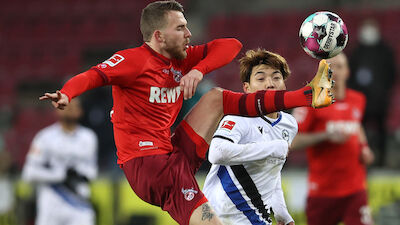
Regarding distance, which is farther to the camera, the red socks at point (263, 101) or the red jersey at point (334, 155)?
the red jersey at point (334, 155)

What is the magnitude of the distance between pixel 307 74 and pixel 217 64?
25.7ft

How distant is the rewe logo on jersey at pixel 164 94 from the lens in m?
4.26

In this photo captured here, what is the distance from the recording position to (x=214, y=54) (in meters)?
4.57

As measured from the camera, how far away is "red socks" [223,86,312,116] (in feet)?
13.4

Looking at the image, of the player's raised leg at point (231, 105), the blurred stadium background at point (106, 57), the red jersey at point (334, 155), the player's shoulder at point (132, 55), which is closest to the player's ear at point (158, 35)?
the player's shoulder at point (132, 55)

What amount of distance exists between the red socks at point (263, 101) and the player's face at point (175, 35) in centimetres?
44

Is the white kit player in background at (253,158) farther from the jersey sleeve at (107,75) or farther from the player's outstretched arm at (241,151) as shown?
the jersey sleeve at (107,75)

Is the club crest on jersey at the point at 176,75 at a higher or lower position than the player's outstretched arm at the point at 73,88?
lower

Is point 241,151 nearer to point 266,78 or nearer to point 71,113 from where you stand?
point 266,78

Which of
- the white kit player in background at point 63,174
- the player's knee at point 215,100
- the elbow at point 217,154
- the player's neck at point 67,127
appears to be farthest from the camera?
the player's neck at point 67,127

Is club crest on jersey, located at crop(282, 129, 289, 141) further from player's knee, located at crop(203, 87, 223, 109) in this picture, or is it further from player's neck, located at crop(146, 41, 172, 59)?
player's neck, located at crop(146, 41, 172, 59)

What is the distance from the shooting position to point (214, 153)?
13.5 feet

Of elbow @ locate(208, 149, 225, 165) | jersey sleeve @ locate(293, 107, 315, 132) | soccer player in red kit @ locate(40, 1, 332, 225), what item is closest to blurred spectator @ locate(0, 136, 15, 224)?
jersey sleeve @ locate(293, 107, 315, 132)

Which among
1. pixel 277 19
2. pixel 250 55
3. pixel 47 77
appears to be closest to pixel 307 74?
pixel 277 19
